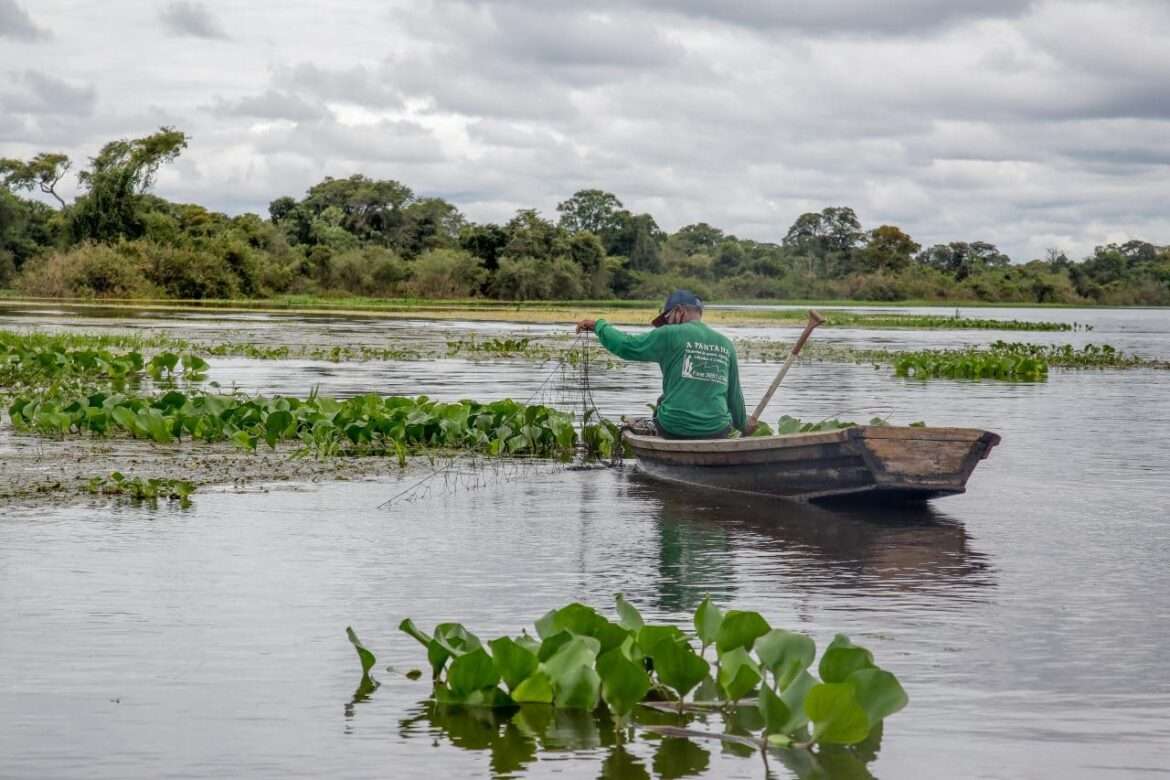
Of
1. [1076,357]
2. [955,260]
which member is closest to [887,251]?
[955,260]

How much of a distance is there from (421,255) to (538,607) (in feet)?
259

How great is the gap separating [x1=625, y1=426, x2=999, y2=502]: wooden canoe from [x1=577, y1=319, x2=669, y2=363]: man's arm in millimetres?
767

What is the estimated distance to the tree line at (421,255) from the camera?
71062 millimetres

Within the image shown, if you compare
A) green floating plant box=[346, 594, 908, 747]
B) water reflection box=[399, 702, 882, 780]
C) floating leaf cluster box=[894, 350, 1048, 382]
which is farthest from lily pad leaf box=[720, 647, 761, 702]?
floating leaf cluster box=[894, 350, 1048, 382]

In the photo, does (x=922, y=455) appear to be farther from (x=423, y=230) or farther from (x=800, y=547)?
(x=423, y=230)

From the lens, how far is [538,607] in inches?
299

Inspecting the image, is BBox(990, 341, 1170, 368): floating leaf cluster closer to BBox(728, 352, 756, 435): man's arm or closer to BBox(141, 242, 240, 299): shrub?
BBox(728, 352, 756, 435): man's arm

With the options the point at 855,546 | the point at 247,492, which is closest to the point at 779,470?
the point at 855,546

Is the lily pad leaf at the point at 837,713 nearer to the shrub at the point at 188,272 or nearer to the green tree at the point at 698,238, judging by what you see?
the shrub at the point at 188,272

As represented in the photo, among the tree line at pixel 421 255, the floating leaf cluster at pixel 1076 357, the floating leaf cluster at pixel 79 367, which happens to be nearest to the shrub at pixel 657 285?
the tree line at pixel 421 255

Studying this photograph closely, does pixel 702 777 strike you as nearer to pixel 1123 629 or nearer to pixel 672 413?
→ pixel 1123 629

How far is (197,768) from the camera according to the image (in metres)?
5.07

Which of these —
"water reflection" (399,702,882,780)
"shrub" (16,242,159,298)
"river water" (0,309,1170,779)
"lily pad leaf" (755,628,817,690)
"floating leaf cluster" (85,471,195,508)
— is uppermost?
"shrub" (16,242,159,298)

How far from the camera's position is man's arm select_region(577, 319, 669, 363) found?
11272 mm
